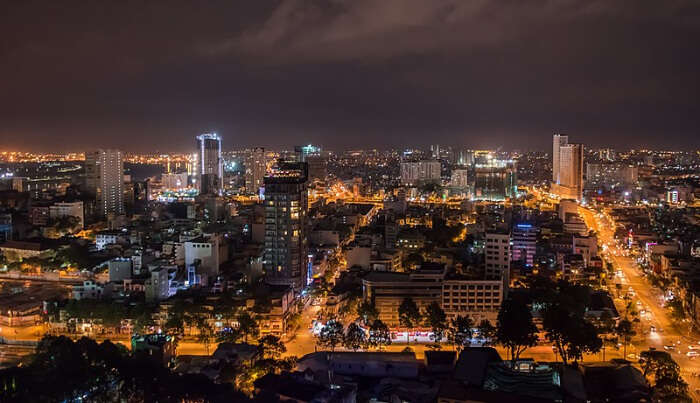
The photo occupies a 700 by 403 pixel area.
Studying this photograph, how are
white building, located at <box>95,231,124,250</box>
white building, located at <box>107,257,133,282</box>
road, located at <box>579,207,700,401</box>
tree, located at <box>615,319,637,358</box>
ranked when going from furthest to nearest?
1. white building, located at <box>95,231,124,250</box>
2. white building, located at <box>107,257,133,282</box>
3. tree, located at <box>615,319,637,358</box>
4. road, located at <box>579,207,700,401</box>

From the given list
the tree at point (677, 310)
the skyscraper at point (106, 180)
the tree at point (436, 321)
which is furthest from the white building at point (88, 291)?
the skyscraper at point (106, 180)

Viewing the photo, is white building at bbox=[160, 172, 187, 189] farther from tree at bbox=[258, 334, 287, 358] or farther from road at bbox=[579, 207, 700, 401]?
tree at bbox=[258, 334, 287, 358]

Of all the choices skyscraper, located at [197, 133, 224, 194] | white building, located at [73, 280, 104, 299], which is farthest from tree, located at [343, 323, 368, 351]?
skyscraper, located at [197, 133, 224, 194]

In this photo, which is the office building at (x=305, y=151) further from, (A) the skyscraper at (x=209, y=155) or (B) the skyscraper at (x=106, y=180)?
(B) the skyscraper at (x=106, y=180)

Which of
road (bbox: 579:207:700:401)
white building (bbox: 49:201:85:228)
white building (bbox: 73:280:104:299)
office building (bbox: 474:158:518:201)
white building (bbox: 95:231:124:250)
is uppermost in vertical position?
office building (bbox: 474:158:518:201)

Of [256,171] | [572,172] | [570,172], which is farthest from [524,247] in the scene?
[256,171]

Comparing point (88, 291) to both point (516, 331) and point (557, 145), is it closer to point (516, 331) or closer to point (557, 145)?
point (516, 331)

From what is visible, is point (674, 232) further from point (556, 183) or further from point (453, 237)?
point (556, 183)

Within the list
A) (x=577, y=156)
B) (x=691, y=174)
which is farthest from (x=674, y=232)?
(x=691, y=174)
